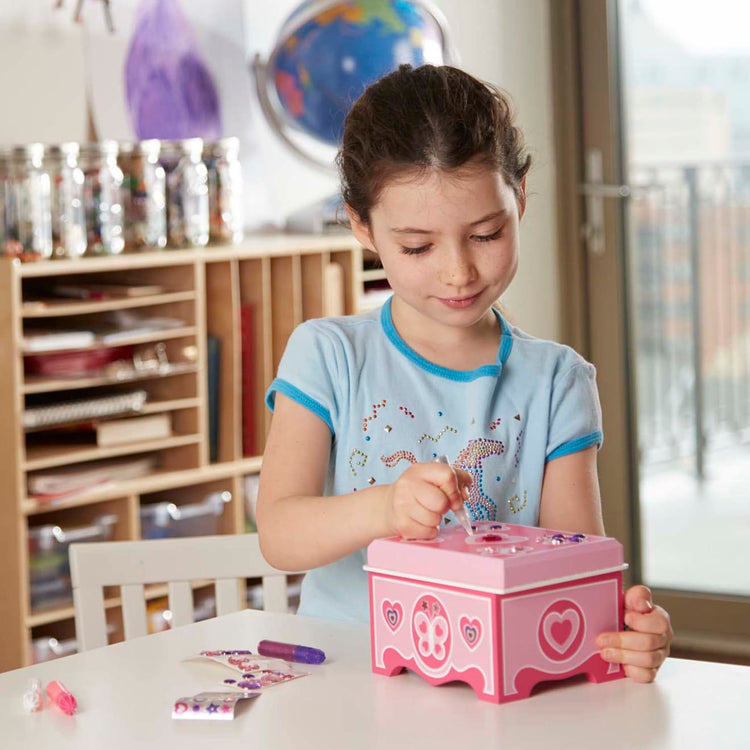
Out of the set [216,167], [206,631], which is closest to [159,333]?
[216,167]

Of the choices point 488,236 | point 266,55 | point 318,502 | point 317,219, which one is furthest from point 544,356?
point 266,55

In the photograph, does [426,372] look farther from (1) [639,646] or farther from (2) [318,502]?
(1) [639,646]

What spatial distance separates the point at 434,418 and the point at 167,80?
1609 millimetres

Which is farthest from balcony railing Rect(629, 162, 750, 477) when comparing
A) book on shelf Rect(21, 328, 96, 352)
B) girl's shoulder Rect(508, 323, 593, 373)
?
girl's shoulder Rect(508, 323, 593, 373)

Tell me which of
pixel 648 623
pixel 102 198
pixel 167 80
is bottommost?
pixel 648 623

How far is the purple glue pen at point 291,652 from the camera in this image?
1029mm

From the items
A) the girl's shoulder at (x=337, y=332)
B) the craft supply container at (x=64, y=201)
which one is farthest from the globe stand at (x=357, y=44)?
the girl's shoulder at (x=337, y=332)

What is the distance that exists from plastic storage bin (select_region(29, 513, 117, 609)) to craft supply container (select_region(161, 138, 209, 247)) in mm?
579

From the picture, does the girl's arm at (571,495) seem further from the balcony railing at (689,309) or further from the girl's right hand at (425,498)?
the balcony railing at (689,309)

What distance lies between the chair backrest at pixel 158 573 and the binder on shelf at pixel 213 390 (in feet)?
3.32

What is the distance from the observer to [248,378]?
8.27 ft

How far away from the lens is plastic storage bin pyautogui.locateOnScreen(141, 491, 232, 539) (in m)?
2.36

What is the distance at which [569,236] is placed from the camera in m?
3.34

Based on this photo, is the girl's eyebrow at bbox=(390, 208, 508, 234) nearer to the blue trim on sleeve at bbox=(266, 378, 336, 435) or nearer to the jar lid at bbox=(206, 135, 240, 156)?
the blue trim on sleeve at bbox=(266, 378, 336, 435)
